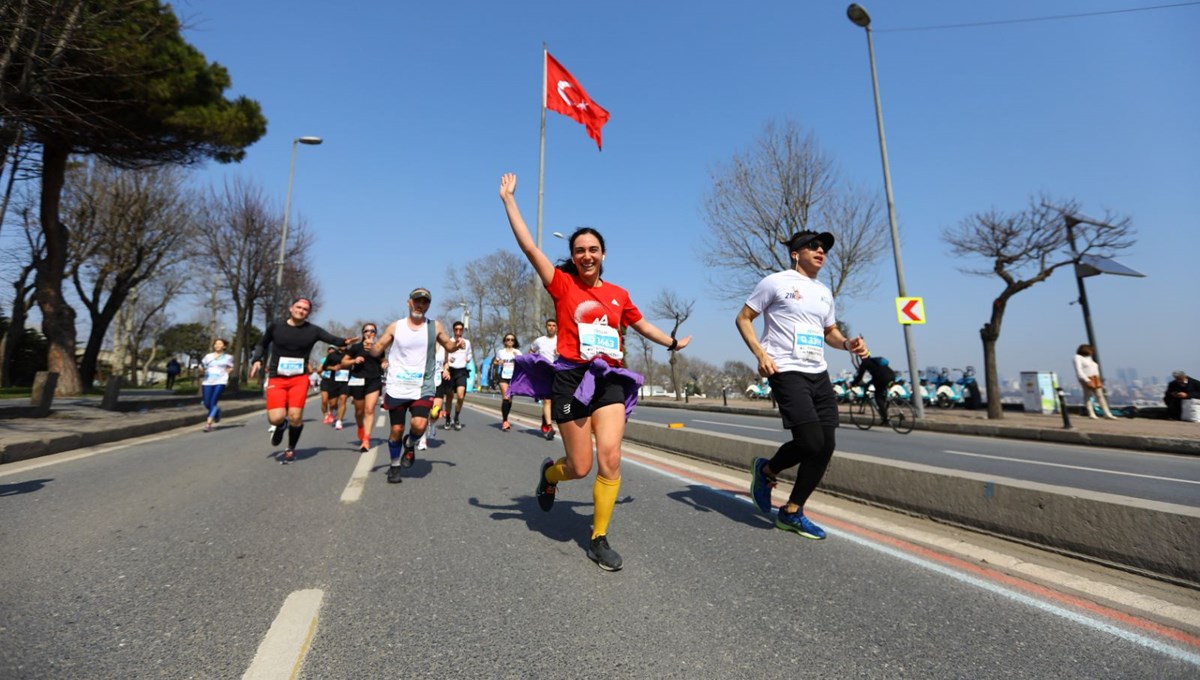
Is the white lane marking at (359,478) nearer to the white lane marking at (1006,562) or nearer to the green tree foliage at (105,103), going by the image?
the white lane marking at (1006,562)

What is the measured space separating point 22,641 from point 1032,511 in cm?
496

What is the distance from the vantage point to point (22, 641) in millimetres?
2133

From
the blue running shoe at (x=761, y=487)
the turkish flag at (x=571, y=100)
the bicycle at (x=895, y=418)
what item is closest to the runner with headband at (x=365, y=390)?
the blue running shoe at (x=761, y=487)

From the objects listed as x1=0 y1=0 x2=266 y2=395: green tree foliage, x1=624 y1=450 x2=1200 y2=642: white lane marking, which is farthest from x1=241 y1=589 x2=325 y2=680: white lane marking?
x1=0 y1=0 x2=266 y2=395: green tree foliage

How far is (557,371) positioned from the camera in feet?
12.0

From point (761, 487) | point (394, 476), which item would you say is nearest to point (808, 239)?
point (761, 487)

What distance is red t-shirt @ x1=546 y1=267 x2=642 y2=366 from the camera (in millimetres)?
3609

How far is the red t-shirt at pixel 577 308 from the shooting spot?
3.61m

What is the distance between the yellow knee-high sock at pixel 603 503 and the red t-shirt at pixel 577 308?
0.74m

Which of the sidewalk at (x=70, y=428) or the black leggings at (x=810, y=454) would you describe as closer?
the black leggings at (x=810, y=454)

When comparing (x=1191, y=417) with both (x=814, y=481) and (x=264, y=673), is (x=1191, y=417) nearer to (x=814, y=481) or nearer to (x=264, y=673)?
(x=814, y=481)

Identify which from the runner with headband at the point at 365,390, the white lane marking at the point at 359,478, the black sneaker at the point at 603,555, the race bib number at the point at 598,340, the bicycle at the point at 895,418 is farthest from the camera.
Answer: the bicycle at the point at 895,418

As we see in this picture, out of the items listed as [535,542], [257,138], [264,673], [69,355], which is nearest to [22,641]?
[264,673]

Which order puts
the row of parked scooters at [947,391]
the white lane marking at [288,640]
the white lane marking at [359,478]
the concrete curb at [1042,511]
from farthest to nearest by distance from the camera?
the row of parked scooters at [947,391], the white lane marking at [359,478], the concrete curb at [1042,511], the white lane marking at [288,640]
